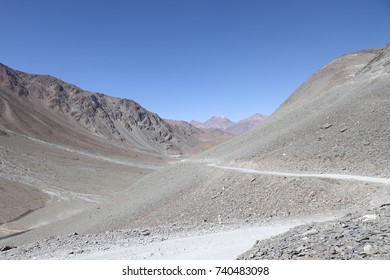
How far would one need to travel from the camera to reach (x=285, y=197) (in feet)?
55.2

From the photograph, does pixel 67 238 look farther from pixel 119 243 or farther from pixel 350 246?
pixel 350 246

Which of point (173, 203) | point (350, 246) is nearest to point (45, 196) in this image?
point (173, 203)

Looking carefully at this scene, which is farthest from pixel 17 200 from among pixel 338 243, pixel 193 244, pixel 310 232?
pixel 338 243

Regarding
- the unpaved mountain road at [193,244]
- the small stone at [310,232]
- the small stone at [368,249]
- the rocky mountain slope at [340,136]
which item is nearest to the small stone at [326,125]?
the rocky mountain slope at [340,136]

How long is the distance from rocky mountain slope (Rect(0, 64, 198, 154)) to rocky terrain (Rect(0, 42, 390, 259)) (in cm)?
9475

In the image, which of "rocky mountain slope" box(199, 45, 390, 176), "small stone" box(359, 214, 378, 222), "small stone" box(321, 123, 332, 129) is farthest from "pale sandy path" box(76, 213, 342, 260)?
"small stone" box(321, 123, 332, 129)

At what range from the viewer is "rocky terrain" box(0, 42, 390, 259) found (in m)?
8.18

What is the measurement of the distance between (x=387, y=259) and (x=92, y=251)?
393 inches

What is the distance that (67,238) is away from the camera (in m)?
15.8

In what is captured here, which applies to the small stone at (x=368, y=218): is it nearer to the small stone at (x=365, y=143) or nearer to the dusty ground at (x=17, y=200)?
the small stone at (x=365, y=143)

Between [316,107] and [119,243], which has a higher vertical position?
[316,107]

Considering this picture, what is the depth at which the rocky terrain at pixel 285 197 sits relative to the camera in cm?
818

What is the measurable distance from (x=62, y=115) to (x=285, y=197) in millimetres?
168007

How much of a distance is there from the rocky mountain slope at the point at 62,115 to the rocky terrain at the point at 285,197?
3730 inches
